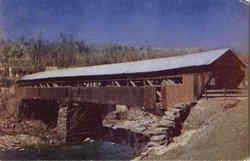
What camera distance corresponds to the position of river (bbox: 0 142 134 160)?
336 inches

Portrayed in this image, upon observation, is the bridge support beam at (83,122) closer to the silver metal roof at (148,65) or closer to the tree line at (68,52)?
the silver metal roof at (148,65)

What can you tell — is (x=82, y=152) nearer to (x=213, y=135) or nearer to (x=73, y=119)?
(x=73, y=119)

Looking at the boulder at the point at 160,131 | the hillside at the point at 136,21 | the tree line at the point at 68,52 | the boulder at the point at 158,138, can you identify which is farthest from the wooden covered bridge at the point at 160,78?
the boulder at the point at 158,138

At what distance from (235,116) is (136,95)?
3132 mm

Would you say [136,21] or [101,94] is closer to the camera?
[136,21]

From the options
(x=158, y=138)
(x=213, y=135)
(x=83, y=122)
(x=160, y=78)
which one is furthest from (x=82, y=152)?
(x=213, y=135)

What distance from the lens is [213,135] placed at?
21.0 ft

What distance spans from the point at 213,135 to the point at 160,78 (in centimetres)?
264

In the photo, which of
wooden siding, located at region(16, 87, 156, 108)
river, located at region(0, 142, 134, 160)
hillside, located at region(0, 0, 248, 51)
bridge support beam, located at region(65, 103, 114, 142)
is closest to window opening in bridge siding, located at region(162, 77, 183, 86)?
wooden siding, located at region(16, 87, 156, 108)

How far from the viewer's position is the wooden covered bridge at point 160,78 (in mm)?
7488

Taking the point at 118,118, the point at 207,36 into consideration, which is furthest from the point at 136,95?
the point at 118,118

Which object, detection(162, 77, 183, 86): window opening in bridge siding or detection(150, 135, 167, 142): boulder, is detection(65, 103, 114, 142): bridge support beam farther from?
detection(150, 135, 167, 142): boulder

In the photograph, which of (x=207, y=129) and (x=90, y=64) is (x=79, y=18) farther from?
(x=207, y=129)

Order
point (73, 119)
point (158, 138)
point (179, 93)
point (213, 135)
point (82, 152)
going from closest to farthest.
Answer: point (213, 135), point (158, 138), point (179, 93), point (82, 152), point (73, 119)
